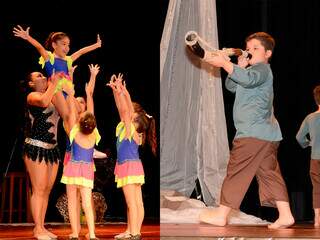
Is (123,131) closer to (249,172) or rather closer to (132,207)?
(132,207)

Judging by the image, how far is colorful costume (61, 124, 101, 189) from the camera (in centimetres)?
400

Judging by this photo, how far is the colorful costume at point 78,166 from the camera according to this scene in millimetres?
4003

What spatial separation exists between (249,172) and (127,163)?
769 mm

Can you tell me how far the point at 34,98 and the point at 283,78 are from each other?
2878 millimetres

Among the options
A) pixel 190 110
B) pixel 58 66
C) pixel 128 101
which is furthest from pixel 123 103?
pixel 190 110

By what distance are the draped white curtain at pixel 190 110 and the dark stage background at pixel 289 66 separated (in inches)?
41.6

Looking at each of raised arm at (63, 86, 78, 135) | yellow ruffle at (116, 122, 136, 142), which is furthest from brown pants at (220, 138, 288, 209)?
raised arm at (63, 86, 78, 135)

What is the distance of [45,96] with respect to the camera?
441cm

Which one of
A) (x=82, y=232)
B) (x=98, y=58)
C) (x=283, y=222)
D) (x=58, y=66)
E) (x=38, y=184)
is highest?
(x=98, y=58)

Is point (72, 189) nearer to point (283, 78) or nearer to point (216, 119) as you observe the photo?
point (216, 119)

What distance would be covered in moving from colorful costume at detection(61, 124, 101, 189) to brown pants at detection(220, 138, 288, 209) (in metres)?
0.90

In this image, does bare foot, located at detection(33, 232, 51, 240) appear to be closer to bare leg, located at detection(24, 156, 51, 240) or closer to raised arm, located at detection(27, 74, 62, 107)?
bare leg, located at detection(24, 156, 51, 240)

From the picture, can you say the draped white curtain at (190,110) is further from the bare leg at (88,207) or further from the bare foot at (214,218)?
the bare leg at (88,207)

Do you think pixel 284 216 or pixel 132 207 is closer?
pixel 132 207
